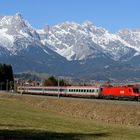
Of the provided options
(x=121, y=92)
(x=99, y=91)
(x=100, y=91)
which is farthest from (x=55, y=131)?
(x=99, y=91)

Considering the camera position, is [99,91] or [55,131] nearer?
[55,131]

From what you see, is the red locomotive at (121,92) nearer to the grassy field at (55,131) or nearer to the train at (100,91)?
the train at (100,91)

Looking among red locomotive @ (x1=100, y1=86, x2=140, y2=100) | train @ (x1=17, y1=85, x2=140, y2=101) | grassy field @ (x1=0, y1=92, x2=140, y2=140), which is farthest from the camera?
train @ (x1=17, y1=85, x2=140, y2=101)

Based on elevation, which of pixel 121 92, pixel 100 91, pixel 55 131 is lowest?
pixel 55 131

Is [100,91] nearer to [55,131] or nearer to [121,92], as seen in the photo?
[121,92]

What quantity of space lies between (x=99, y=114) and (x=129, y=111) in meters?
7.63

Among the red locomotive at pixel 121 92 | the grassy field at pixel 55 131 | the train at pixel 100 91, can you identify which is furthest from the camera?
the train at pixel 100 91

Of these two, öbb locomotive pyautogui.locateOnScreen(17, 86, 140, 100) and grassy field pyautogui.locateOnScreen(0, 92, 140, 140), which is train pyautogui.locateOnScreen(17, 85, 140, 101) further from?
grassy field pyautogui.locateOnScreen(0, 92, 140, 140)

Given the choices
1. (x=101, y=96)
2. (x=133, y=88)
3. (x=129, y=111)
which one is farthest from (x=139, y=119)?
(x=101, y=96)

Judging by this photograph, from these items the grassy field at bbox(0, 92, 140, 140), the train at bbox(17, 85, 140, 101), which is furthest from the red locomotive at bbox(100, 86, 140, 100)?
the grassy field at bbox(0, 92, 140, 140)

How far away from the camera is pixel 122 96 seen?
108m

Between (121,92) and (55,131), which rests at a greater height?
(121,92)

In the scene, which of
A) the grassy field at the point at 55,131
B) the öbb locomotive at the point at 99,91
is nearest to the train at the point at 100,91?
the öbb locomotive at the point at 99,91

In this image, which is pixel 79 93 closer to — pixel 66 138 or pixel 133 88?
pixel 133 88
